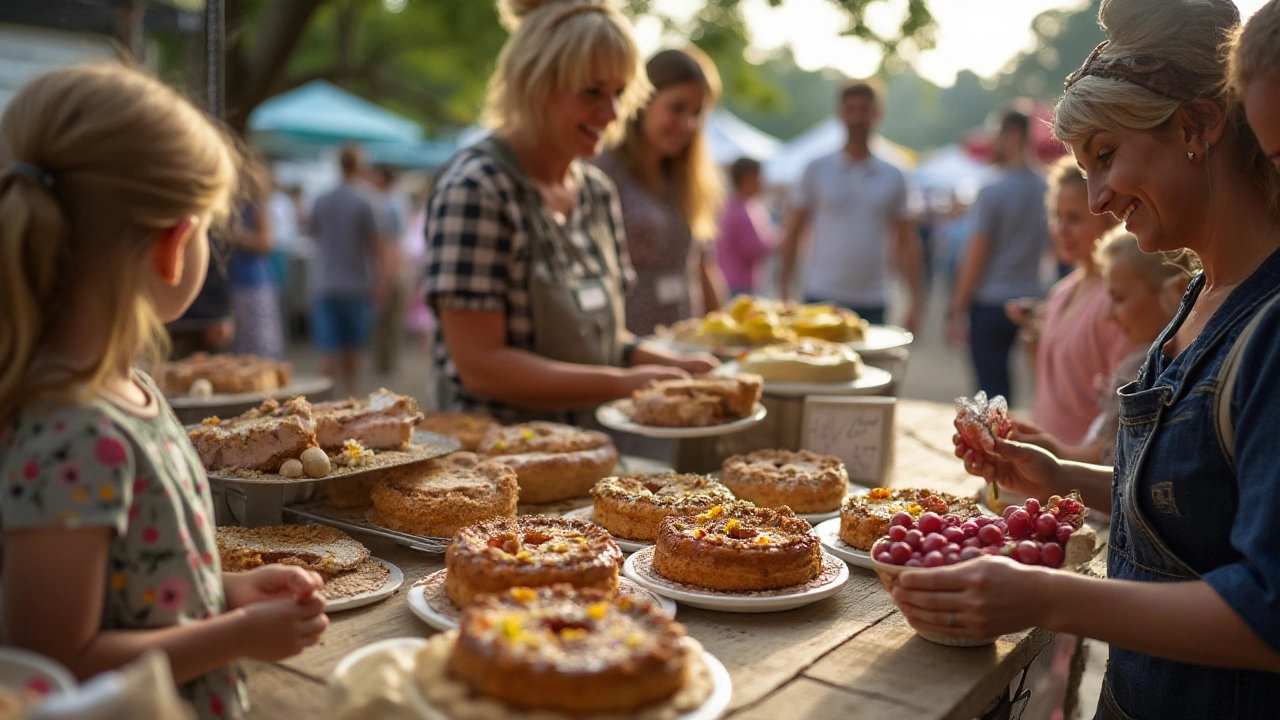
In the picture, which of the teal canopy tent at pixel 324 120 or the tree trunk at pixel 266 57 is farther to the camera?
the teal canopy tent at pixel 324 120

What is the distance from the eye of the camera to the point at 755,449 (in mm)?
3506

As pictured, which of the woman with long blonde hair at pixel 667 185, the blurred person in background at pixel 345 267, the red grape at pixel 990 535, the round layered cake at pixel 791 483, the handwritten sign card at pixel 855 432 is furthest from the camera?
the blurred person in background at pixel 345 267

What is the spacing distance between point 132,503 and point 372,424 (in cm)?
119

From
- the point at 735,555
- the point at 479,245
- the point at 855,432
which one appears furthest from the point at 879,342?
the point at 735,555

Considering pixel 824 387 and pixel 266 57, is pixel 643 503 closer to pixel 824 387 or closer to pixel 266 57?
pixel 824 387

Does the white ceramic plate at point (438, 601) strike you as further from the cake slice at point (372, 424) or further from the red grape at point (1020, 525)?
the red grape at point (1020, 525)

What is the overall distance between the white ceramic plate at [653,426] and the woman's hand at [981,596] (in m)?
1.28

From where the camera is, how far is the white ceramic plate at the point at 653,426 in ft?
9.80

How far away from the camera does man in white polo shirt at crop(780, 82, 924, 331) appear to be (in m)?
7.24

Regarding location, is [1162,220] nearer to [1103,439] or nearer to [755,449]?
[1103,439]

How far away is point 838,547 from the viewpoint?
92.0 inches

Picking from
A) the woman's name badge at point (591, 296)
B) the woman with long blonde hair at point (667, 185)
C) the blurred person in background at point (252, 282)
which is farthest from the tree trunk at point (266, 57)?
the woman's name badge at point (591, 296)

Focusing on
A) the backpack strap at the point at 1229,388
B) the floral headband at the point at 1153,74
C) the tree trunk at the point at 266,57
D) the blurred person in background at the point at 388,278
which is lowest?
the blurred person in background at the point at 388,278

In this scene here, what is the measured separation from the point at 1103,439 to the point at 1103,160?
47.1 inches
